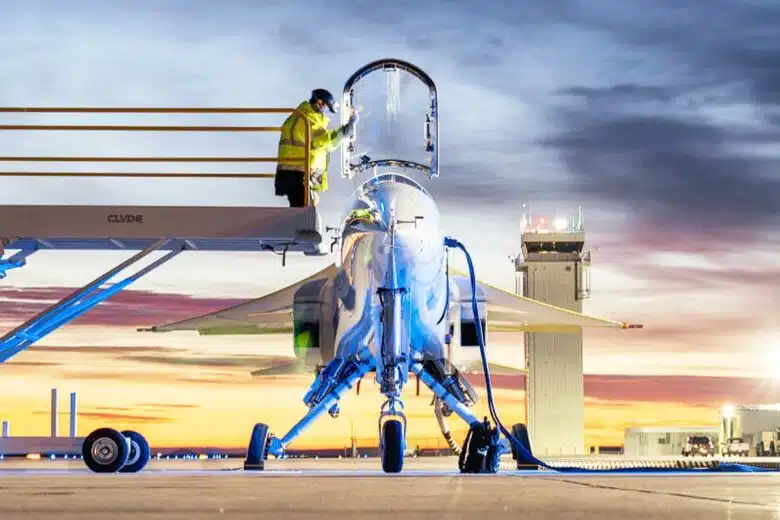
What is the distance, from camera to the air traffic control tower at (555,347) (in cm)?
5028

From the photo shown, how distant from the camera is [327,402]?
16.9 m

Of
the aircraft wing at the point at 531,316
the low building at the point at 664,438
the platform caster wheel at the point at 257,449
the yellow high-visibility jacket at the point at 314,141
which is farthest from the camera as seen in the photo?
the low building at the point at 664,438

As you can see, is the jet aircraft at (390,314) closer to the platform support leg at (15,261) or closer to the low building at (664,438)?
the platform support leg at (15,261)

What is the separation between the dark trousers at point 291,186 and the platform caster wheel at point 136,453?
3.51m

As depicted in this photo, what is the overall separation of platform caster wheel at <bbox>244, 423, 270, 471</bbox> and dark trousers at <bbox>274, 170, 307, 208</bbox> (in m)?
3.26

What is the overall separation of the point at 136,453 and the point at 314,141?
468cm

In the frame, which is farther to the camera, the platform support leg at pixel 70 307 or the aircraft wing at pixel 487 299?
the aircraft wing at pixel 487 299

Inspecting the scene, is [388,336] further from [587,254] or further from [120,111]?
[587,254]

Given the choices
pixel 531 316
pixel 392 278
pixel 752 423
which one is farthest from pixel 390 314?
pixel 752 423

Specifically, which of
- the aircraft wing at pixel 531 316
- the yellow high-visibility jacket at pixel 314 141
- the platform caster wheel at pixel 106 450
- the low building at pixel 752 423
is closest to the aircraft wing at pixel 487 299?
the aircraft wing at pixel 531 316

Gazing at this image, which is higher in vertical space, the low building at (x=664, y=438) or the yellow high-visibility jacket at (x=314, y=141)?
the yellow high-visibility jacket at (x=314, y=141)

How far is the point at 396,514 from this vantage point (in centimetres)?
558

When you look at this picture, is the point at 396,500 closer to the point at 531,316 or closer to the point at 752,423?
the point at 531,316

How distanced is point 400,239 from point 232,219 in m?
2.18
